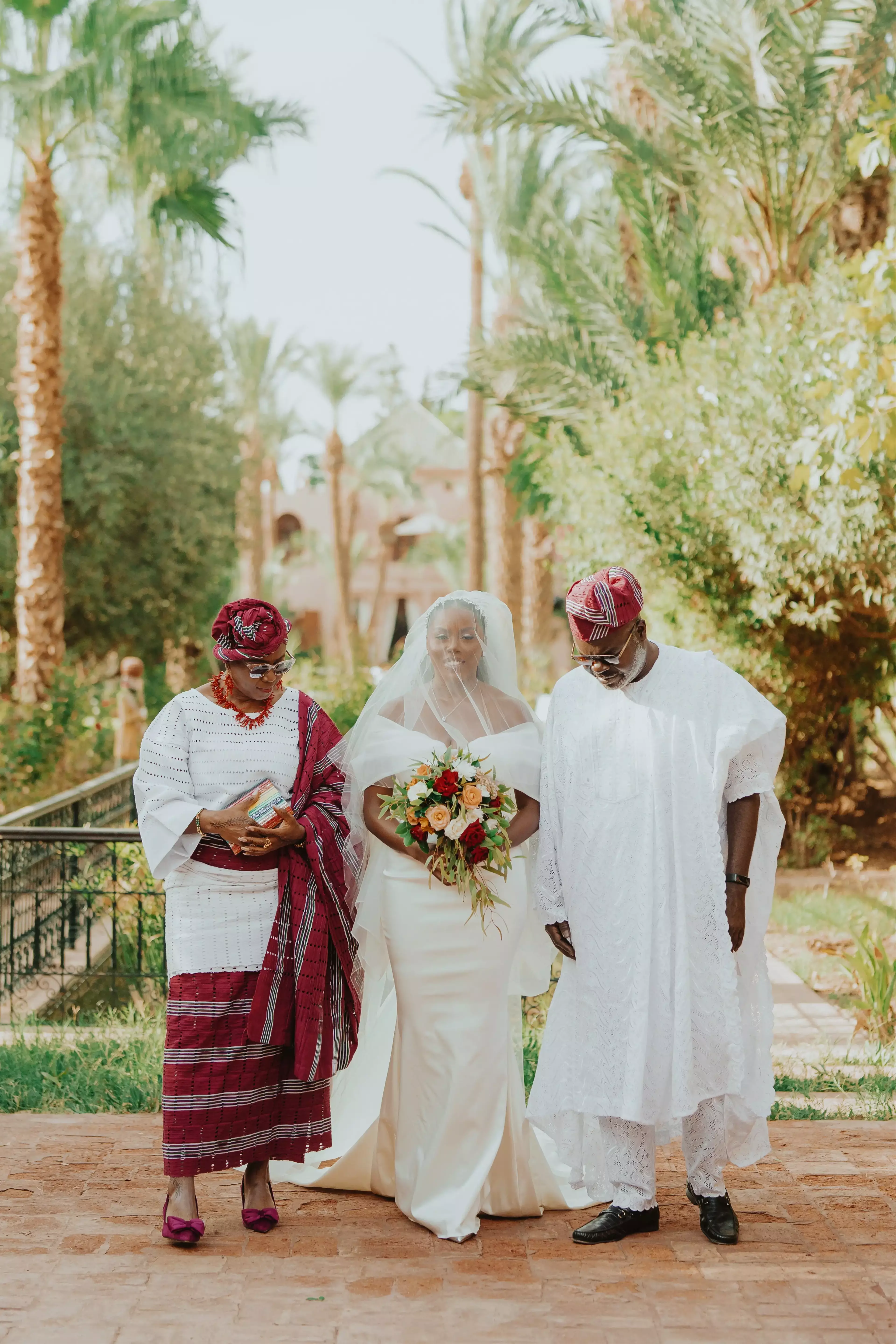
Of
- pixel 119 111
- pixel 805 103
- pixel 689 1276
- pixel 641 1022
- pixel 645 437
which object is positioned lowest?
pixel 689 1276

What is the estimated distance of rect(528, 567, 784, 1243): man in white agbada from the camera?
4094 mm

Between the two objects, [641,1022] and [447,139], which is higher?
[447,139]

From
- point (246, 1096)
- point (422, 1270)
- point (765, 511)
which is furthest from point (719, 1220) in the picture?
point (765, 511)

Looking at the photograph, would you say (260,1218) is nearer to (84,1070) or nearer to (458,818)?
(458,818)

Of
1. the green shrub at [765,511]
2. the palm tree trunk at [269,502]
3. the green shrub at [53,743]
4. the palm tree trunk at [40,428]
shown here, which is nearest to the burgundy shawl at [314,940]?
the green shrub at [765,511]

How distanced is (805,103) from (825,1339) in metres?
10.5

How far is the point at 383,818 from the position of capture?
14.7 feet

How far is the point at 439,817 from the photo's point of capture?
13.7ft

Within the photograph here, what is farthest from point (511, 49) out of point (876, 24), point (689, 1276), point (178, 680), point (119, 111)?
point (689, 1276)

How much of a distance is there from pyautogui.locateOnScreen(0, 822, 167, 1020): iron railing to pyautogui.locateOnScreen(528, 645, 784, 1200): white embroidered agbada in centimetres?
329

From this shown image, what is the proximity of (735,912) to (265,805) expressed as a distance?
1.53 m

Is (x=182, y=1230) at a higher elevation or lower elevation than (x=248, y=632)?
lower

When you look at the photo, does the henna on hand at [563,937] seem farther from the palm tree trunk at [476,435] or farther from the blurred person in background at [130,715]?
the palm tree trunk at [476,435]

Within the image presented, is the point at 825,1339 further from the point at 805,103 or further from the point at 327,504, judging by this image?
the point at 327,504
